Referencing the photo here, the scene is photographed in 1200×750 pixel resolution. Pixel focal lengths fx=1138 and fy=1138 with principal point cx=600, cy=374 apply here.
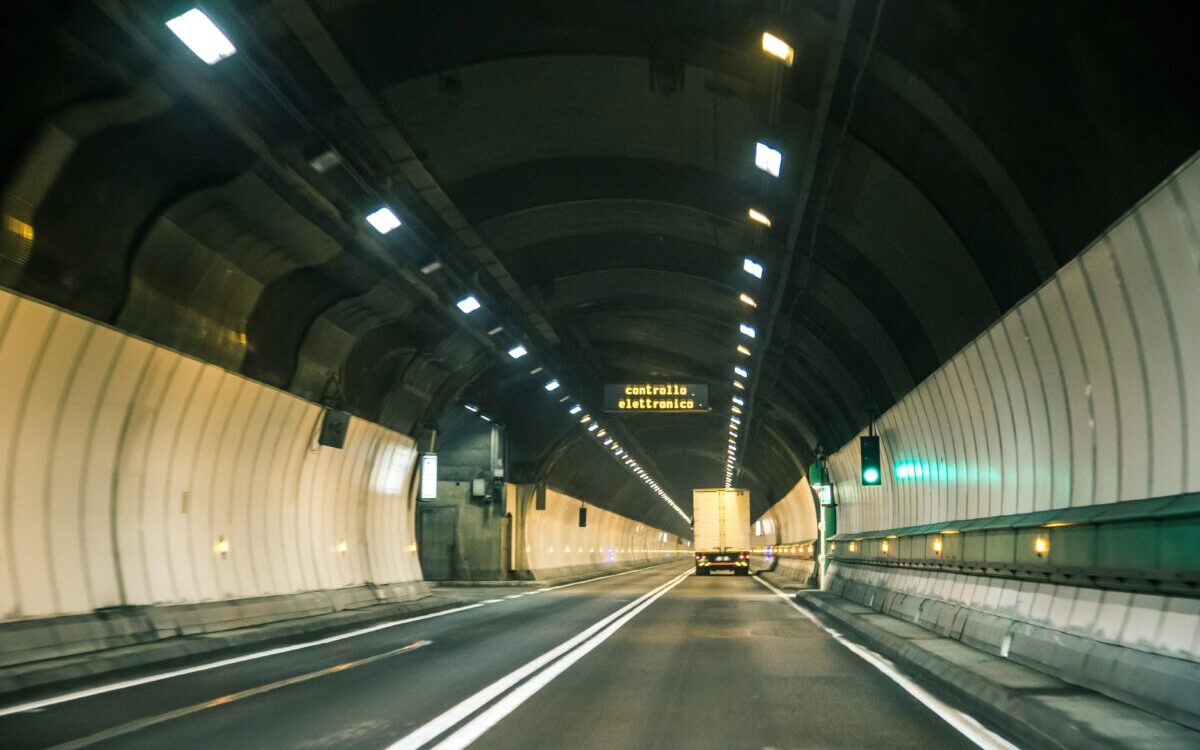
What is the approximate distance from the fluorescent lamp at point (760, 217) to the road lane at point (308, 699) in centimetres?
732

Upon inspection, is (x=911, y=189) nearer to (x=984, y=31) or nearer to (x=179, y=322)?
(x=984, y=31)

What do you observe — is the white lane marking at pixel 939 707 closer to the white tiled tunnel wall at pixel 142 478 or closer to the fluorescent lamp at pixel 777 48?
the fluorescent lamp at pixel 777 48

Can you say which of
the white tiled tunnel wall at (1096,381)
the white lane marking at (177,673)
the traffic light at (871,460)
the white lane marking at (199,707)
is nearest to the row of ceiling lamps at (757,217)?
the white tiled tunnel wall at (1096,381)

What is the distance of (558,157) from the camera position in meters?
17.5

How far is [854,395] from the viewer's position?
2634 centimetres

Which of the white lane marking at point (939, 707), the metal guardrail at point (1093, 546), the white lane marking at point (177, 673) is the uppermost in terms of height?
the metal guardrail at point (1093, 546)

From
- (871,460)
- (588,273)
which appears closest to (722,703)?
(871,460)

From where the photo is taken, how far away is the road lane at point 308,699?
8.35 meters

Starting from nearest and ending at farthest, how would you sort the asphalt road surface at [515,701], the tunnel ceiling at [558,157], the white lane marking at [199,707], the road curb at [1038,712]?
the road curb at [1038,712] < the white lane marking at [199,707] < the asphalt road surface at [515,701] < the tunnel ceiling at [558,157]

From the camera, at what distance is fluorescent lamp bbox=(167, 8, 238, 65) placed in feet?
34.2

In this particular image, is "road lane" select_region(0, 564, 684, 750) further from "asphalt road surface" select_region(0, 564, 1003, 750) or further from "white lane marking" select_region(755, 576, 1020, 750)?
"white lane marking" select_region(755, 576, 1020, 750)

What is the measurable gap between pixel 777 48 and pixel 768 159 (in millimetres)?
3532

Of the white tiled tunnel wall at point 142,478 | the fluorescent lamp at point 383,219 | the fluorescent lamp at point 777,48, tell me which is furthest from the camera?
the fluorescent lamp at point 383,219

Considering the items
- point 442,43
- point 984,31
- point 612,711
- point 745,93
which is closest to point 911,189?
point 745,93
